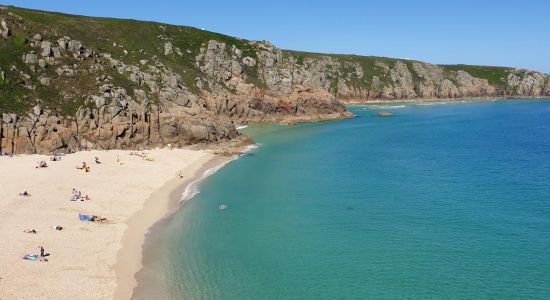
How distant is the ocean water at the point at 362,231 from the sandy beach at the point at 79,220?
100 inches

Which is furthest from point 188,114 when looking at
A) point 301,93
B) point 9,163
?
point 301,93

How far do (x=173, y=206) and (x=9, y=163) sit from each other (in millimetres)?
27919

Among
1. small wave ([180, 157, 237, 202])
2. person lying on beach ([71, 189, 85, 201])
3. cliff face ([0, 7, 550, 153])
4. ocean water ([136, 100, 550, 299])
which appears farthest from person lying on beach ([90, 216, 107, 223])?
cliff face ([0, 7, 550, 153])

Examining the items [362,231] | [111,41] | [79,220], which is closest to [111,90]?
[111,41]

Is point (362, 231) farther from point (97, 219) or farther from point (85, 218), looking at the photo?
point (85, 218)

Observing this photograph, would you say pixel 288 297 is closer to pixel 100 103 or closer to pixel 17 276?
pixel 17 276

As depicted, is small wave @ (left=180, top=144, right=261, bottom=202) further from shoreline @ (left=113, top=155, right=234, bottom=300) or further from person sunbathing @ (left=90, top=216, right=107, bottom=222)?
person sunbathing @ (left=90, top=216, right=107, bottom=222)

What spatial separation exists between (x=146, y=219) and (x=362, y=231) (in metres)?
20.1

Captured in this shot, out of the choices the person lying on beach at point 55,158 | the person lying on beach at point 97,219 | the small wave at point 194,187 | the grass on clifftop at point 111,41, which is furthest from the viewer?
the grass on clifftop at point 111,41

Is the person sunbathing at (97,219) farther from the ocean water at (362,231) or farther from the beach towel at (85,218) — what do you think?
the ocean water at (362,231)

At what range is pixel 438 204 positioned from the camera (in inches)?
1834

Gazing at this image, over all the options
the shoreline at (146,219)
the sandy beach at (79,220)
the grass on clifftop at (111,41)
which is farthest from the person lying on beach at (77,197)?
the grass on clifftop at (111,41)

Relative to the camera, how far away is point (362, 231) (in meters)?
38.9

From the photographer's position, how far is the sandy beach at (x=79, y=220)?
28656mm
